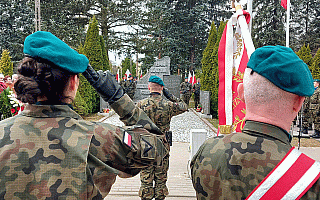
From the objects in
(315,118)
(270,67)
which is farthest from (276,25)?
(270,67)

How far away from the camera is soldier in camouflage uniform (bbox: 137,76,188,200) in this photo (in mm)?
3764

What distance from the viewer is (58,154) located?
1172 mm

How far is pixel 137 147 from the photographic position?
133 cm

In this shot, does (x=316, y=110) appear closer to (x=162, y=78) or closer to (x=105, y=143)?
(x=105, y=143)

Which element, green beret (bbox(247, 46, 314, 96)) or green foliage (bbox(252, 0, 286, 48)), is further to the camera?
green foliage (bbox(252, 0, 286, 48))

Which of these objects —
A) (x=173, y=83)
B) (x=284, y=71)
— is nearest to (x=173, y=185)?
(x=284, y=71)

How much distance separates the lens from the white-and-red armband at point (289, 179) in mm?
1076

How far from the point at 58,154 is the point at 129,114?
1.43ft

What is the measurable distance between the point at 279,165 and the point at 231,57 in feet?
6.54

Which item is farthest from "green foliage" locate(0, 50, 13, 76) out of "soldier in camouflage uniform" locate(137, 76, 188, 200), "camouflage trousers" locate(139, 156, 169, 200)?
"camouflage trousers" locate(139, 156, 169, 200)

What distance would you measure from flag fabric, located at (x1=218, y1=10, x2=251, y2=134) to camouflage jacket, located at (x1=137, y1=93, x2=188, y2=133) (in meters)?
1.19

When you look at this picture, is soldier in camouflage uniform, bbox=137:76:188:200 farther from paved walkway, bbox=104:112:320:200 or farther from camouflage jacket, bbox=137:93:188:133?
paved walkway, bbox=104:112:320:200

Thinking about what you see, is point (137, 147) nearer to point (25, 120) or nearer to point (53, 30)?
point (25, 120)

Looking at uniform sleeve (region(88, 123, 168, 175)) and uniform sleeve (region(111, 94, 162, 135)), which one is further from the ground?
uniform sleeve (region(111, 94, 162, 135))
